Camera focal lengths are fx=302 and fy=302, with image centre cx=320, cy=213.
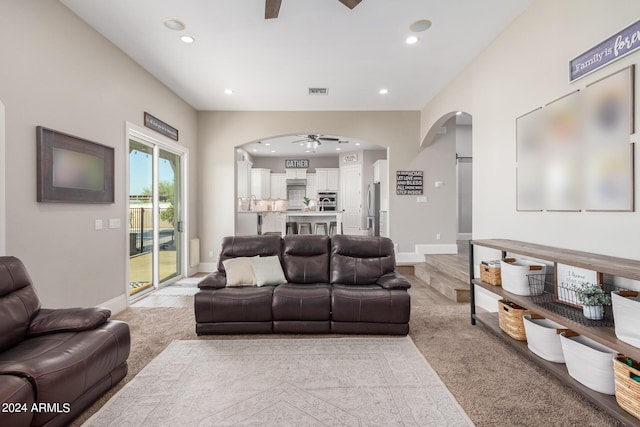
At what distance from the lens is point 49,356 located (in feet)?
5.33

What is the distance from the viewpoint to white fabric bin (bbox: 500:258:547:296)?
8.48 feet

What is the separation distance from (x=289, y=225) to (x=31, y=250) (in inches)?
206

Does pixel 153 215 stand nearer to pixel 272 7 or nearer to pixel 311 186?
pixel 272 7

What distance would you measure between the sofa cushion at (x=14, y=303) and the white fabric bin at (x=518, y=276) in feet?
12.0

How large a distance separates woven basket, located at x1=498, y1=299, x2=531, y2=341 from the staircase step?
124 cm

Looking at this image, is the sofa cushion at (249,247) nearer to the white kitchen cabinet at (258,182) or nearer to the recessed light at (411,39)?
the recessed light at (411,39)

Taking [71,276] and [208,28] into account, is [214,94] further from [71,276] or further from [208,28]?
[71,276]

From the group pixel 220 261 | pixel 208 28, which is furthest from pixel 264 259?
pixel 208 28

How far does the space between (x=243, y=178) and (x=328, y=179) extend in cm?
284

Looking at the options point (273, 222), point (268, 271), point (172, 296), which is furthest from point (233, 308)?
point (273, 222)

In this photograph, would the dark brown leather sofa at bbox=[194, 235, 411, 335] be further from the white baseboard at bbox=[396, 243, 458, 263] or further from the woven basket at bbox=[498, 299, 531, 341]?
the white baseboard at bbox=[396, 243, 458, 263]

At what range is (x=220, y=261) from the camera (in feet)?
11.3

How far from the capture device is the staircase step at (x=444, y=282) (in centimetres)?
398

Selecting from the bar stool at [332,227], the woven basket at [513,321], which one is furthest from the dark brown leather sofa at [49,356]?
the bar stool at [332,227]
